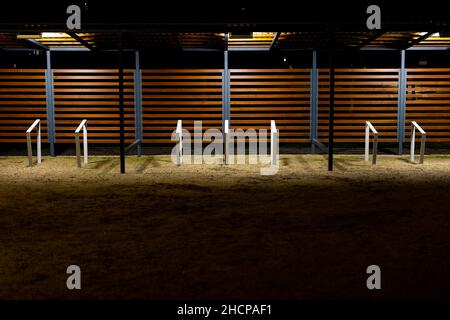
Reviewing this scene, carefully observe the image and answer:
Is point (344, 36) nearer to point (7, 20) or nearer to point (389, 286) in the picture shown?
point (7, 20)

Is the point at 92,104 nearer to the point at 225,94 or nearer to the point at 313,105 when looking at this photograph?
the point at 225,94

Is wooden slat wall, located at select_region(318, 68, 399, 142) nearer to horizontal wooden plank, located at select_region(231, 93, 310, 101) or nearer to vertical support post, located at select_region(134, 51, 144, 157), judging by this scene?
horizontal wooden plank, located at select_region(231, 93, 310, 101)

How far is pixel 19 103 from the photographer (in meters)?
13.4

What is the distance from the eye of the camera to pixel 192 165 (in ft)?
37.7

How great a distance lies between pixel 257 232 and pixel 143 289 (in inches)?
80.3

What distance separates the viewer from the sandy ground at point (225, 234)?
4.28m

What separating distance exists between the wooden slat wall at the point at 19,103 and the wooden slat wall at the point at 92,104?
1.27 feet

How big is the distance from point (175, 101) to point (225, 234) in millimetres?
8241

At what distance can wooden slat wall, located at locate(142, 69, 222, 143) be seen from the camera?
1352 centimetres

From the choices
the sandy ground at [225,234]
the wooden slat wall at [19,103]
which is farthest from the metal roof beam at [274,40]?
the wooden slat wall at [19,103]

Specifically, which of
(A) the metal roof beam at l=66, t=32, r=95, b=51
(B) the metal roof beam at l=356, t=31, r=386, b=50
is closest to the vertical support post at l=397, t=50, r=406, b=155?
(B) the metal roof beam at l=356, t=31, r=386, b=50
